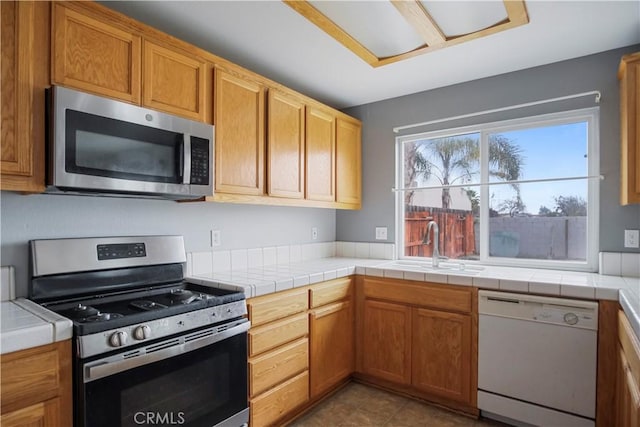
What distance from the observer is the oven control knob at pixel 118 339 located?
129cm

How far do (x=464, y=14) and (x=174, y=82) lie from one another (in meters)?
1.53

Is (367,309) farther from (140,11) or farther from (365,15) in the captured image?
(140,11)

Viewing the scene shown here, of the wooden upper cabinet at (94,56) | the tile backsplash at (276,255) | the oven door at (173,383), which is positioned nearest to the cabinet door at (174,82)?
the wooden upper cabinet at (94,56)

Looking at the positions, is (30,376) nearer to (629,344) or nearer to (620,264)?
(629,344)

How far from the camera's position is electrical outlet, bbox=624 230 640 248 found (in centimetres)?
218

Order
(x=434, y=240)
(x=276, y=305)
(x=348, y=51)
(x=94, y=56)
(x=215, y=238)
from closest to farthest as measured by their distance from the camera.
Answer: (x=94, y=56)
(x=276, y=305)
(x=348, y=51)
(x=215, y=238)
(x=434, y=240)

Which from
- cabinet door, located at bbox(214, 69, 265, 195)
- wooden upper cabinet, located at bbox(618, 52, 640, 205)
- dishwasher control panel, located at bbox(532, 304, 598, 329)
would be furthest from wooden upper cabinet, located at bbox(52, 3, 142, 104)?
wooden upper cabinet, located at bbox(618, 52, 640, 205)

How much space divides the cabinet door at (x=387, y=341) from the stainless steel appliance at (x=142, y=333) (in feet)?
3.61

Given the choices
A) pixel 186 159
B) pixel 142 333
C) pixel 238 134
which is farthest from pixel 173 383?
pixel 238 134

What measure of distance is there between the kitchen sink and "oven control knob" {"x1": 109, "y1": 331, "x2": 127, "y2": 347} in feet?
5.91

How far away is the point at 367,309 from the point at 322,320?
1.38ft

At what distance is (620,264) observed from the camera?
7.29 ft

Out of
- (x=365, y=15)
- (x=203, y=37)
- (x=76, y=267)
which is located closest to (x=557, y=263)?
(x=365, y=15)

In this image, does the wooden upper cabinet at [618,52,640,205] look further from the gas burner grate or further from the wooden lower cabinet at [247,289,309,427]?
the gas burner grate
